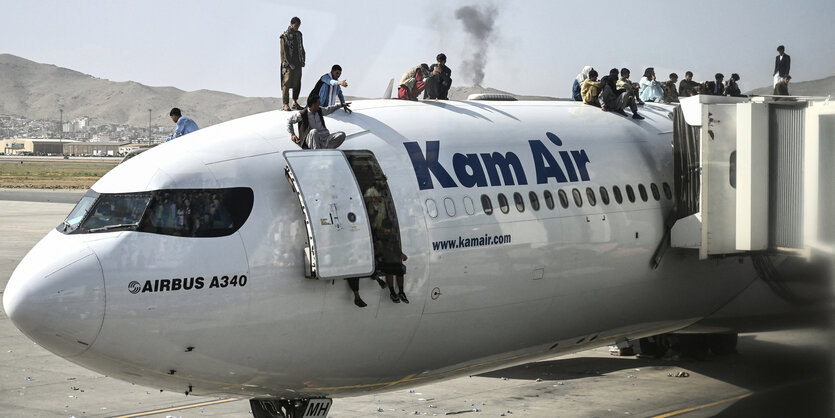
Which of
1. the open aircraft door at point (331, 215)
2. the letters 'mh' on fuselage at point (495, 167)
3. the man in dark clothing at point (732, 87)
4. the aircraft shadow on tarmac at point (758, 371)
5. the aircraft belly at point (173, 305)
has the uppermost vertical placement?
the man in dark clothing at point (732, 87)

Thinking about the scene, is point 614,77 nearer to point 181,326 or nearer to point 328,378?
point 328,378

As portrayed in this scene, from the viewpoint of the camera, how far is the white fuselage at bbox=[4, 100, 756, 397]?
37.2ft

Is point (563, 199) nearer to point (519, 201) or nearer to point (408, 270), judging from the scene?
point (519, 201)

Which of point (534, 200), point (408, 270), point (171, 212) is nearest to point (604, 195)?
point (534, 200)

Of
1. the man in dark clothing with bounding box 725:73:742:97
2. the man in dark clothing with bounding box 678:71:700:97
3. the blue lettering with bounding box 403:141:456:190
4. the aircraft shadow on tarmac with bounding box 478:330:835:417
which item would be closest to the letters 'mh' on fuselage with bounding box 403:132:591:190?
the blue lettering with bounding box 403:141:456:190

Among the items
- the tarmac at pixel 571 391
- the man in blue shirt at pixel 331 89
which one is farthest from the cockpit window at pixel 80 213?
the tarmac at pixel 571 391

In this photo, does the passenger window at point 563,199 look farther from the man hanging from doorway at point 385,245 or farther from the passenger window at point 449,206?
the man hanging from doorway at point 385,245

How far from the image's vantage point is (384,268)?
41.0 ft

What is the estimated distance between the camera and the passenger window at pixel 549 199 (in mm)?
14672

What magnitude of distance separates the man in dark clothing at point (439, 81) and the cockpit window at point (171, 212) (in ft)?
16.9

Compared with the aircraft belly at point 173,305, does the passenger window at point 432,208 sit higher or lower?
higher

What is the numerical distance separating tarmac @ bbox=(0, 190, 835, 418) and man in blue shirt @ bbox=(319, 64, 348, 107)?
5403 mm

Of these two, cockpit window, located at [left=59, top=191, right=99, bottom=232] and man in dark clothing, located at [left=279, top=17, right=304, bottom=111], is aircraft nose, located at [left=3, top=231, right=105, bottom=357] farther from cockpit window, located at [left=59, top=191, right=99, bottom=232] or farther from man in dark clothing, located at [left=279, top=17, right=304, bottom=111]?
man in dark clothing, located at [left=279, top=17, right=304, bottom=111]

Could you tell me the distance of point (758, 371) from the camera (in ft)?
71.5
